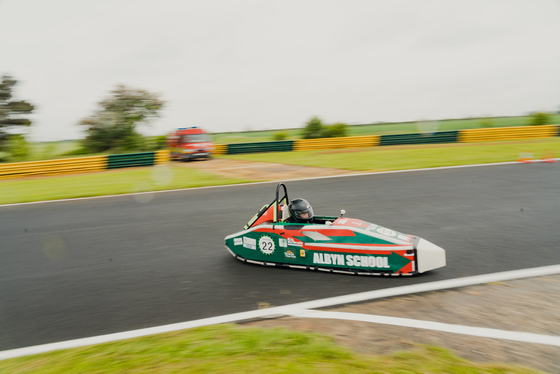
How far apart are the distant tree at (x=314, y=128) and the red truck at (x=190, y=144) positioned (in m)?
11.1

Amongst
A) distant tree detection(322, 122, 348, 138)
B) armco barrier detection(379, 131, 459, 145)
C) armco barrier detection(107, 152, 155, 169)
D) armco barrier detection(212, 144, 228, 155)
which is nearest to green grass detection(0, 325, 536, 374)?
armco barrier detection(107, 152, 155, 169)

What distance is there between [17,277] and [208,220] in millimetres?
4505

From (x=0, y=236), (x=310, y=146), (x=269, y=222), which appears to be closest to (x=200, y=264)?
(x=269, y=222)

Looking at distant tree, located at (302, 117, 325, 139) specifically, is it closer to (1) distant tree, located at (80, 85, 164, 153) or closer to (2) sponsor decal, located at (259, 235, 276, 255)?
(1) distant tree, located at (80, 85, 164, 153)

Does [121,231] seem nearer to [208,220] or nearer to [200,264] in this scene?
[208,220]

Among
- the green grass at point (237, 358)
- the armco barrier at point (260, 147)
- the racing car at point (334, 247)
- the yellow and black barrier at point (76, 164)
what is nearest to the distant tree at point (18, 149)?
the yellow and black barrier at point (76, 164)

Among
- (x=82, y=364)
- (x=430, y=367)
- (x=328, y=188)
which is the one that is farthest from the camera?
(x=328, y=188)

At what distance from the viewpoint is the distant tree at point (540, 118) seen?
1379 inches

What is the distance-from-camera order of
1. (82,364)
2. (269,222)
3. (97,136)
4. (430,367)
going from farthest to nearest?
1. (97,136)
2. (269,222)
3. (82,364)
4. (430,367)

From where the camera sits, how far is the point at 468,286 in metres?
6.27

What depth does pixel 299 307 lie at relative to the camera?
5.76 meters

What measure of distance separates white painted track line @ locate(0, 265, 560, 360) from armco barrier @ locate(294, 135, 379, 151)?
2392 centimetres

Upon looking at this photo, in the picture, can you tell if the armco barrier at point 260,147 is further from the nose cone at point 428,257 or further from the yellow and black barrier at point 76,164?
the nose cone at point 428,257

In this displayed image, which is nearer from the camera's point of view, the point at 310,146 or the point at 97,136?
the point at 310,146
